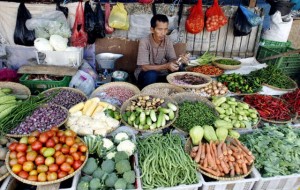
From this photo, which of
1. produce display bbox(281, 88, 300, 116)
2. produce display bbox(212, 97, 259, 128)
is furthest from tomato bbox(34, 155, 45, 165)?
produce display bbox(281, 88, 300, 116)

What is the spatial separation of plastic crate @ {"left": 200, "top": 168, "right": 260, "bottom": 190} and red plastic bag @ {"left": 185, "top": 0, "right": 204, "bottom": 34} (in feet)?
9.51

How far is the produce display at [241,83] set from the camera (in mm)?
4031

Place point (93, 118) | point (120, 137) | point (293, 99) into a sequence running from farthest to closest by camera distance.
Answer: point (293, 99) < point (93, 118) < point (120, 137)

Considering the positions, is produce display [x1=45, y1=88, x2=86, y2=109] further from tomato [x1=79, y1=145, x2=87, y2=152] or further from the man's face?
the man's face

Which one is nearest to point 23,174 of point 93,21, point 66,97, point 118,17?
point 66,97

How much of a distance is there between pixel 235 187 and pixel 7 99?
286 centimetres

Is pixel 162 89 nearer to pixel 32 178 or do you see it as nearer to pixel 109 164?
pixel 109 164

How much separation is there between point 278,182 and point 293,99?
1.71 metres

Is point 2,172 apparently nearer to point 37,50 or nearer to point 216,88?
point 37,50

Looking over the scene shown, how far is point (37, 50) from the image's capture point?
13.4ft

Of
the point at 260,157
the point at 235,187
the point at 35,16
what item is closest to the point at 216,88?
the point at 260,157

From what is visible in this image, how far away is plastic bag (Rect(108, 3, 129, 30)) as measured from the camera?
4434 mm

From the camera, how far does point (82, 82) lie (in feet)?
13.0

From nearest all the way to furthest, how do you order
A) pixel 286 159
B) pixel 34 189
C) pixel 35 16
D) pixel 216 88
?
pixel 34 189, pixel 286 159, pixel 216 88, pixel 35 16
